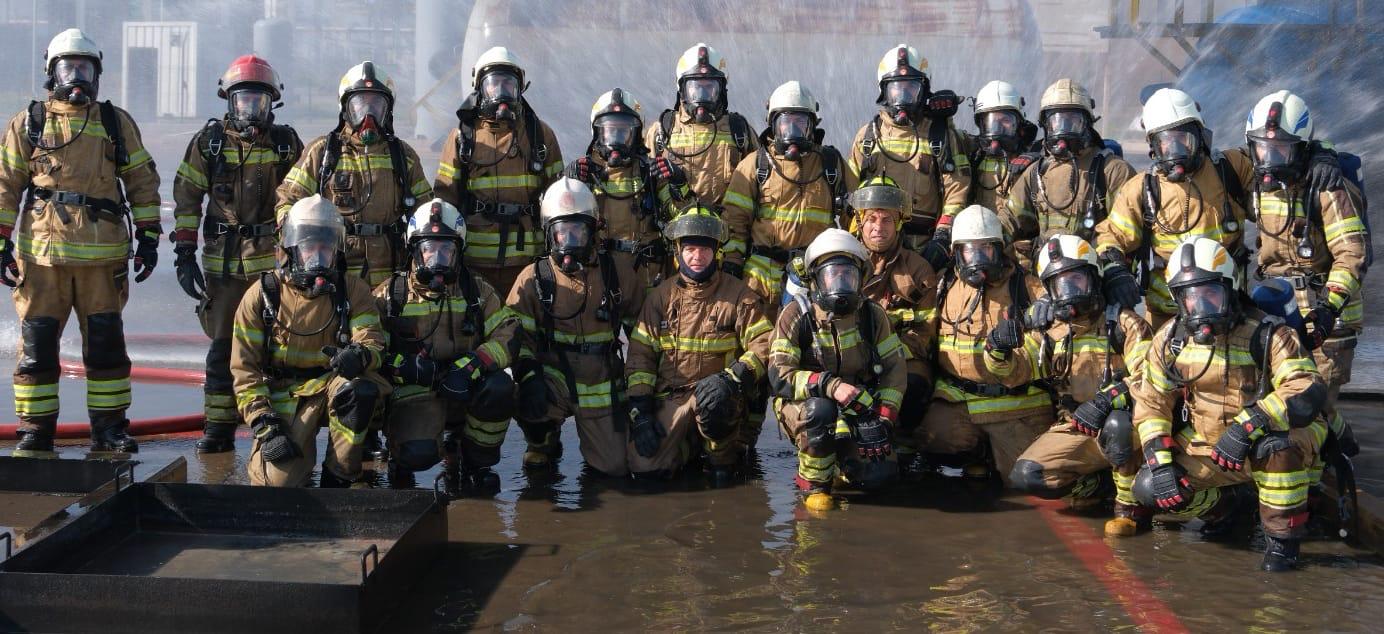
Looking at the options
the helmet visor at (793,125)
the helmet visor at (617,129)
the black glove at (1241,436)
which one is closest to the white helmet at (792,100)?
the helmet visor at (793,125)

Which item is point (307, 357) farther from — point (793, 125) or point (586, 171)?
point (793, 125)

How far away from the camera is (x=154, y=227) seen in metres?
7.50

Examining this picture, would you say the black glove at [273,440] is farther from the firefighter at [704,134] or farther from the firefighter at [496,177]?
the firefighter at [704,134]

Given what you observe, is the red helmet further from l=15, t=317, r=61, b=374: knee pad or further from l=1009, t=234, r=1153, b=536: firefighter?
l=1009, t=234, r=1153, b=536: firefighter

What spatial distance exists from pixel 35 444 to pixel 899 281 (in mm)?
4599

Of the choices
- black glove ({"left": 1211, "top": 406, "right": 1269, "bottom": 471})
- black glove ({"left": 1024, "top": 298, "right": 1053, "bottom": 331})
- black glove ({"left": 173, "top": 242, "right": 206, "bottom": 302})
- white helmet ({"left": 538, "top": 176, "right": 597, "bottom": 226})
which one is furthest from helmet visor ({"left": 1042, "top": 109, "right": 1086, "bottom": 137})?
black glove ({"left": 173, "top": 242, "right": 206, "bottom": 302})

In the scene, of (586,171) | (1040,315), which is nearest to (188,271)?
(586,171)

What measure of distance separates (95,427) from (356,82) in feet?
7.50

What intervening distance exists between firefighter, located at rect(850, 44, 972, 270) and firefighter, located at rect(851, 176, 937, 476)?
57cm

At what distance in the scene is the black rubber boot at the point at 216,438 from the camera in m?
7.49

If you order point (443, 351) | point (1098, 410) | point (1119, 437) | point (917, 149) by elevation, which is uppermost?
point (917, 149)

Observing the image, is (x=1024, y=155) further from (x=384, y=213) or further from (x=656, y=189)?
(x=384, y=213)

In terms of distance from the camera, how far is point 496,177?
7824mm

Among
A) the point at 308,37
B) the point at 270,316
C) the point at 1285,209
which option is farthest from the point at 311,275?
the point at 308,37
